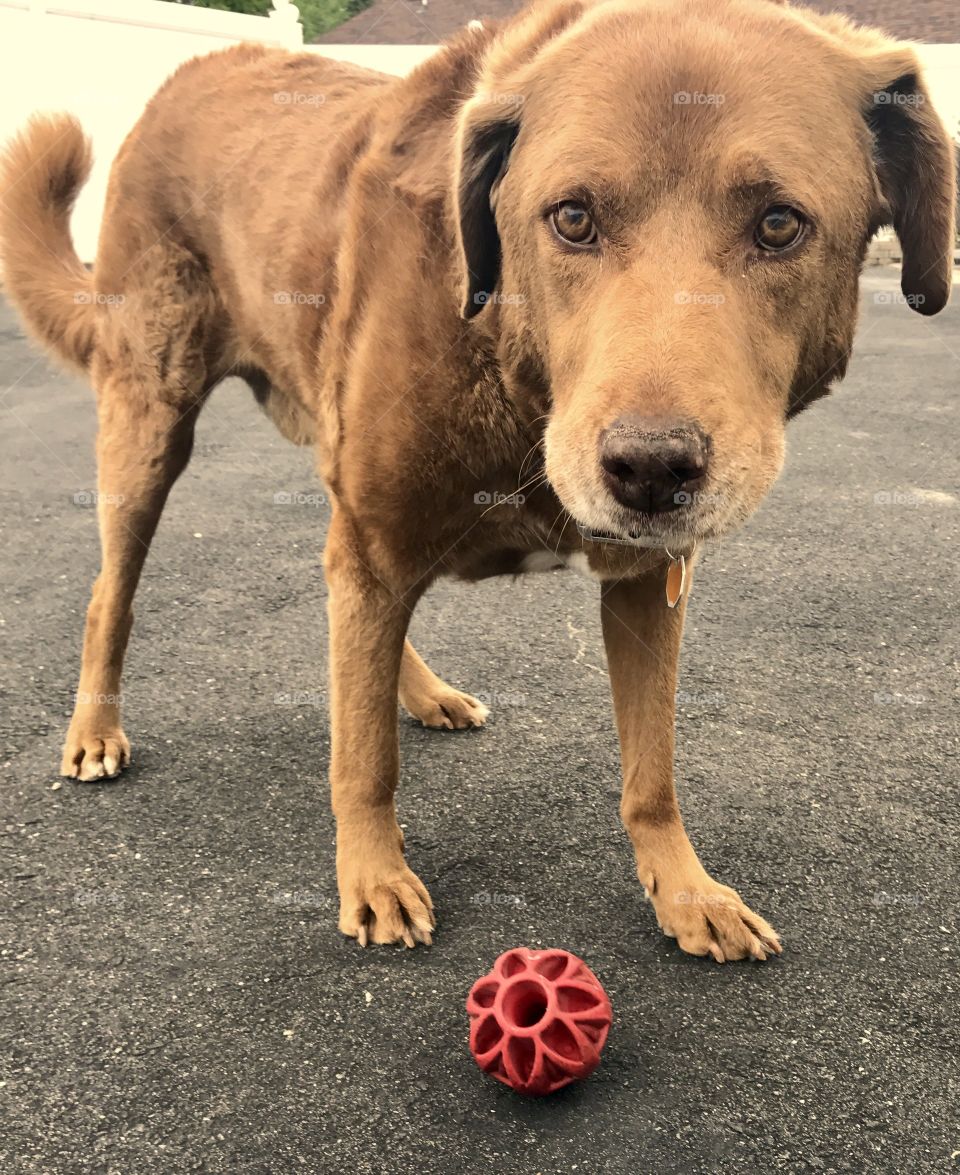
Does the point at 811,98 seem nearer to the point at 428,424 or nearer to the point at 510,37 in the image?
the point at 510,37

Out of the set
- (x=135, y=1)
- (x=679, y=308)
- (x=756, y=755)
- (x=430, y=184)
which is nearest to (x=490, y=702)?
(x=756, y=755)

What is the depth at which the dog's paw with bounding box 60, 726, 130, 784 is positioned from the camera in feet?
10.5

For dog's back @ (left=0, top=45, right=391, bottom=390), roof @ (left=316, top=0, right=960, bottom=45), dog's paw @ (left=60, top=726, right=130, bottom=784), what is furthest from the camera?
roof @ (left=316, top=0, right=960, bottom=45)

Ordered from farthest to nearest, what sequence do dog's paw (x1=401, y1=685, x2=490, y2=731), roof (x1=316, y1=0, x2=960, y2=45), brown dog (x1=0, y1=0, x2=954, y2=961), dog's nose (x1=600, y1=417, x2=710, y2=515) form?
roof (x1=316, y1=0, x2=960, y2=45), dog's paw (x1=401, y1=685, x2=490, y2=731), brown dog (x1=0, y1=0, x2=954, y2=961), dog's nose (x1=600, y1=417, x2=710, y2=515)

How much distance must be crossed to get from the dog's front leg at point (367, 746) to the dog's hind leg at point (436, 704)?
0.84 meters

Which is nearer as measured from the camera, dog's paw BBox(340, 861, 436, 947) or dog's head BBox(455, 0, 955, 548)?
dog's head BBox(455, 0, 955, 548)

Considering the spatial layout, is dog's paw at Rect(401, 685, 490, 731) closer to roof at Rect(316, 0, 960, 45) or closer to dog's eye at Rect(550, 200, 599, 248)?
dog's eye at Rect(550, 200, 599, 248)

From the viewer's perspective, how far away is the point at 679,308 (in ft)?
5.99

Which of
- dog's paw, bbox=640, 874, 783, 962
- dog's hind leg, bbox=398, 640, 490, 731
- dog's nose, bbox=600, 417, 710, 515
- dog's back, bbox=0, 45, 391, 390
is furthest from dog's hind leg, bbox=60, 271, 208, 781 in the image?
dog's nose, bbox=600, 417, 710, 515

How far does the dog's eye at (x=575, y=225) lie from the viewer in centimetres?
193

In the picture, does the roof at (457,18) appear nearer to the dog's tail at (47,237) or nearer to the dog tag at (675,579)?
the dog's tail at (47,237)

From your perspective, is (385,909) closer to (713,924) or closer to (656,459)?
(713,924)

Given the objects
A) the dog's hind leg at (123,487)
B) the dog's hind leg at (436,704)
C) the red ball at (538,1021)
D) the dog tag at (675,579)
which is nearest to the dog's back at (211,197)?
the dog's hind leg at (123,487)

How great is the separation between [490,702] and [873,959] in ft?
5.08
